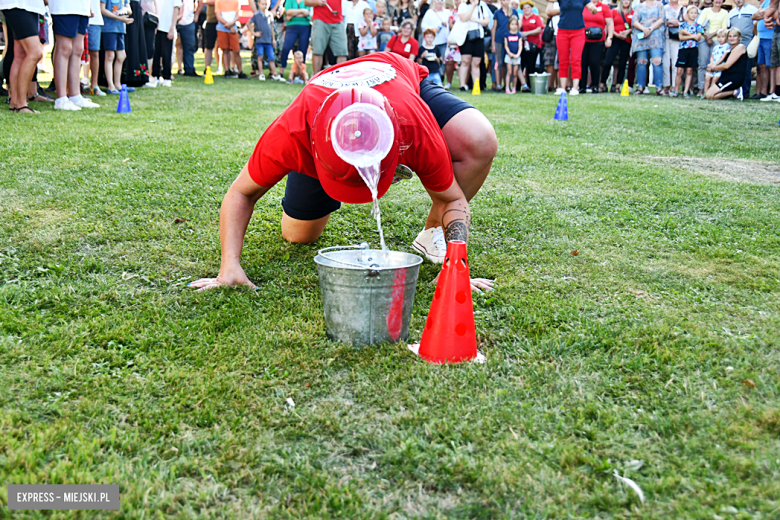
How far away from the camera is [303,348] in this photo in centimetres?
241

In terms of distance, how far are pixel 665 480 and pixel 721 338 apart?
1.04 meters

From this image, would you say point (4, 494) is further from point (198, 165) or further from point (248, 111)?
point (248, 111)

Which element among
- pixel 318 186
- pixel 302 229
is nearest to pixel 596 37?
pixel 302 229

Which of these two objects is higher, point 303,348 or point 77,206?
point 77,206

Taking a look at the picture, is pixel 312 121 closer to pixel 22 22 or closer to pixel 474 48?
pixel 22 22

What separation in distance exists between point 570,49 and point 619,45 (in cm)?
210

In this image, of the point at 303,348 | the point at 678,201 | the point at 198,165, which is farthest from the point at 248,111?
the point at 303,348

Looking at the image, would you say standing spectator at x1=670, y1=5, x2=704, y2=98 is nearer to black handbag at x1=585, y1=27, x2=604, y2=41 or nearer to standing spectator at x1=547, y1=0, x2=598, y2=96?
black handbag at x1=585, y1=27, x2=604, y2=41

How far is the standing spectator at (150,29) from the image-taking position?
1084cm

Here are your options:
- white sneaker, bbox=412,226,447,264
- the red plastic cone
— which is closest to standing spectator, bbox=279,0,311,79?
white sneaker, bbox=412,226,447,264

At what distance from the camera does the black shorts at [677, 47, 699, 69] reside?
43.4 feet

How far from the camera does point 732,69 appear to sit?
12477 mm

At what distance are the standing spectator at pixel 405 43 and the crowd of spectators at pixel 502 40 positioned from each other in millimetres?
21

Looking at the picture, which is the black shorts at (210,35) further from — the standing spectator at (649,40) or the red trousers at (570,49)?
the standing spectator at (649,40)
